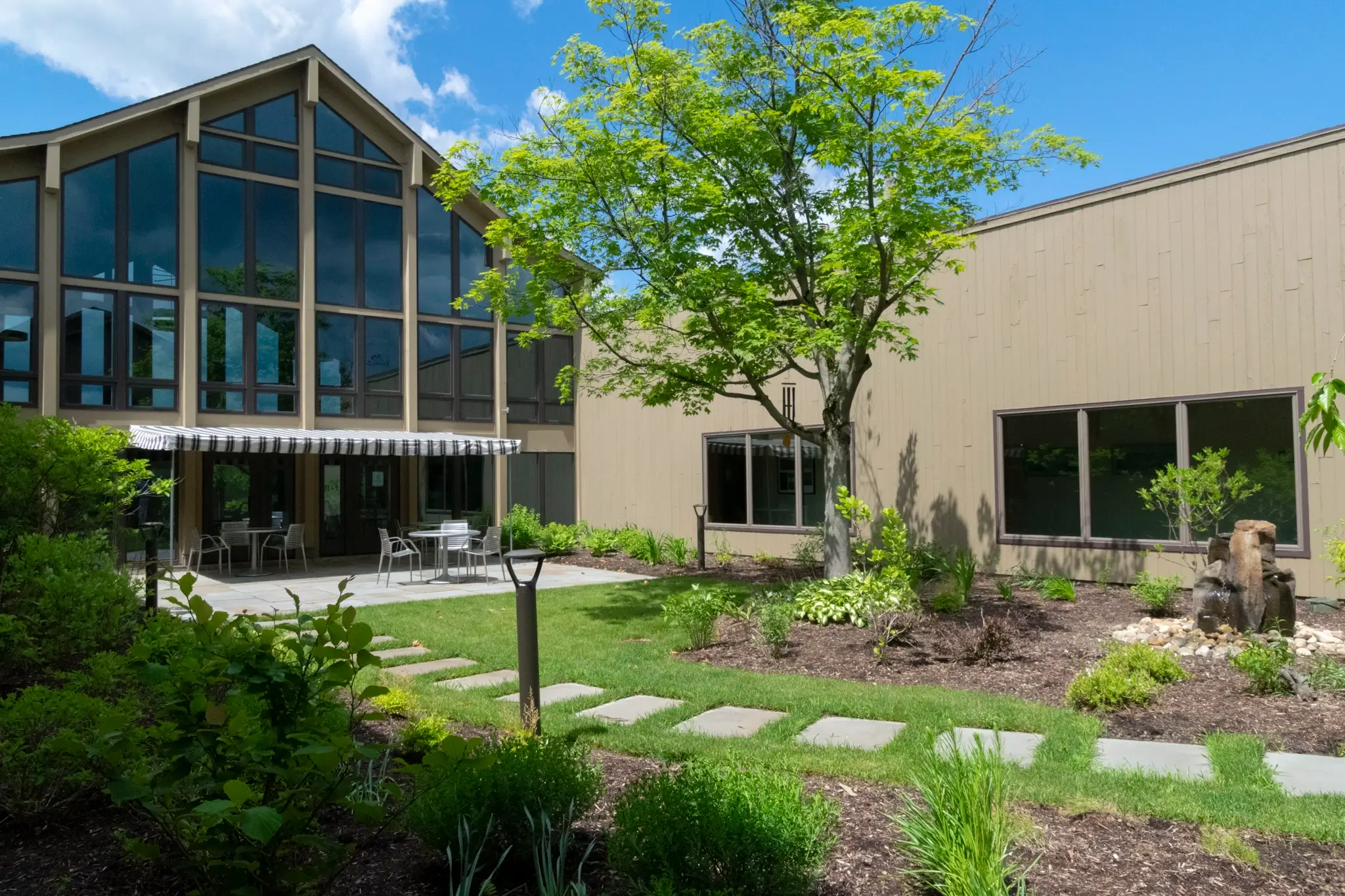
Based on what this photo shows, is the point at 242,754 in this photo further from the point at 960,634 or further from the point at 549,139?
the point at 549,139

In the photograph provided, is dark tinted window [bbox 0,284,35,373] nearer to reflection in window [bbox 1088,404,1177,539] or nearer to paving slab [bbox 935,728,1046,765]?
paving slab [bbox 935,728,1046,765]

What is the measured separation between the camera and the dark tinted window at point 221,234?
14961 millimetres

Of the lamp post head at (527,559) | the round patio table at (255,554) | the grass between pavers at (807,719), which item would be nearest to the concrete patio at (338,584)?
the round patio table at (255,554)

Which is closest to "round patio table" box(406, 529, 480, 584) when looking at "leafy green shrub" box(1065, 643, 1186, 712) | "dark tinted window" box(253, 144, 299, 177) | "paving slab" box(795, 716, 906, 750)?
"dark tinted window" box(253, 144, 299, 177)

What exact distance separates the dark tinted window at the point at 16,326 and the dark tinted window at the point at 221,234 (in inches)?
96.7

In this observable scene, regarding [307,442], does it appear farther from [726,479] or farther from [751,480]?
[751,480]

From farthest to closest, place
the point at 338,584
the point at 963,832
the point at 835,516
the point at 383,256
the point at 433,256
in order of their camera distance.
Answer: the point at 433,256, the point at 383,256, the point at 338,584, the point at 835,516, the point at 963,832

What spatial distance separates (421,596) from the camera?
1131 centimetres

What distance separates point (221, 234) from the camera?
15.1 m

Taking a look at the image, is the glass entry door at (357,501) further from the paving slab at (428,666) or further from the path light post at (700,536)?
the paving slab at (428,666)

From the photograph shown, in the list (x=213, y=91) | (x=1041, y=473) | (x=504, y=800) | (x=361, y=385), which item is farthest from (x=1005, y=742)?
(x=213, y=91)

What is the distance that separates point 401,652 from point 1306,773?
6363mm

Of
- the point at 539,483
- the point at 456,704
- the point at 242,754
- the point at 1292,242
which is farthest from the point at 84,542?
the point at 539,483

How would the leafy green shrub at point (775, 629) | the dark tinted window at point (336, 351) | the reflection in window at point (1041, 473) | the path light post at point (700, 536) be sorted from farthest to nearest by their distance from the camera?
1. the dark tinted window at point (336, 351)
2. the path light post at point (700, 536)
3. the reflection in window at point (1041, 473)
4. the leafy green shrub at point (775, 629)
